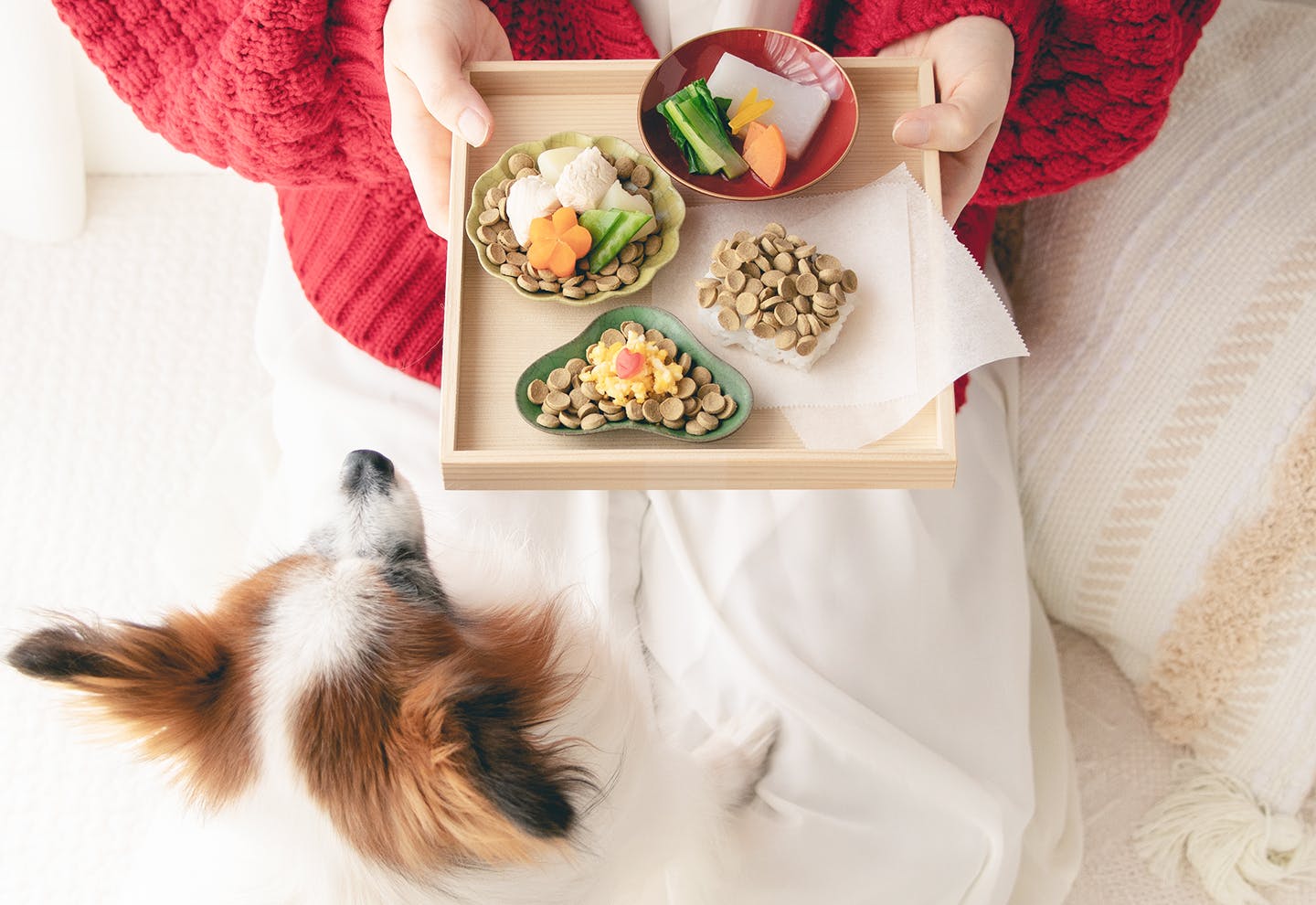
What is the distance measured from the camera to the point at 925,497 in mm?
1089

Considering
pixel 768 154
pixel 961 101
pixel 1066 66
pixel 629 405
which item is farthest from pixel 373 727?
pixel 1066 66

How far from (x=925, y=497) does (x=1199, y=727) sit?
47cm

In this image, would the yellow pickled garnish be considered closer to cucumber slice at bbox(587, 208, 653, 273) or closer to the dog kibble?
cucumber slice at bbox(587, 208, 653, 273)

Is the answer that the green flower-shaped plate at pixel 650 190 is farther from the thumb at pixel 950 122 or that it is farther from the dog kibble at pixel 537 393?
the thumb at pixel 950 122

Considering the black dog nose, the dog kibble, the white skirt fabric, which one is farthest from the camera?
the white skirt fabric

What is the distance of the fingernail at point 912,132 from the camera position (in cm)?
78

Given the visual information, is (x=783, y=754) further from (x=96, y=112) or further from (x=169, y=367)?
(x=96, y=112)

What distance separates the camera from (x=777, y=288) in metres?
0.77

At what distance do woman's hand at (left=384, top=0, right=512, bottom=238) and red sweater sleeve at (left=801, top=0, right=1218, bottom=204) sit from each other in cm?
30

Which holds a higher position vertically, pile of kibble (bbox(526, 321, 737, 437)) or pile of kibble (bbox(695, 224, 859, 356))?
pile of kibble (bbox(695, 224, 859, 356))

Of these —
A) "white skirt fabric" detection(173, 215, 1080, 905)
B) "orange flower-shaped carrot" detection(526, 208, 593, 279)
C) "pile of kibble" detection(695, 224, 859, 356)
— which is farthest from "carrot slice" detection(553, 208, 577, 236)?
"white skirt fabric" detection(173, 215, 1080, 905)

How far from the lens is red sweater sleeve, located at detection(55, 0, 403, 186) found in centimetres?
93

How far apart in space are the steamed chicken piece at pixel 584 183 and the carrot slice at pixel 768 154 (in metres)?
0.11

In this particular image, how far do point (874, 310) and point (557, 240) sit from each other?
0.77ft
